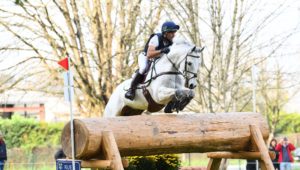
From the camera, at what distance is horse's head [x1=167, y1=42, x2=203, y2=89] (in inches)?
423

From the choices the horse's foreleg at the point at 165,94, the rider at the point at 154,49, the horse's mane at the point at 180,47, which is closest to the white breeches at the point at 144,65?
the rider at the point at 154,49

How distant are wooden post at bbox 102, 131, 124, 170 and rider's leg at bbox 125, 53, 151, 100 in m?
1.85

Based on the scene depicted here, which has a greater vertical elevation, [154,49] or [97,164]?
[154,49]

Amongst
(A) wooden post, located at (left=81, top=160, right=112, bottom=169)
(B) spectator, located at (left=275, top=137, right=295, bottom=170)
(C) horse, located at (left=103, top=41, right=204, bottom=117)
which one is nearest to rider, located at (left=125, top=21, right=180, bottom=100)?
(C) horse, located at (left=103, top=41, right=204, bottom=117)

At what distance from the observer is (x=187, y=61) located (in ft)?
35.3

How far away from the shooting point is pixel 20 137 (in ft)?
123

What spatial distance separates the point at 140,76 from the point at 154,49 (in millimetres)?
693

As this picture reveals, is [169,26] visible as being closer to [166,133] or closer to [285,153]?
[166,133]

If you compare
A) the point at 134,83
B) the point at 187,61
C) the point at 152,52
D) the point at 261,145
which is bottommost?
the point at 261,145

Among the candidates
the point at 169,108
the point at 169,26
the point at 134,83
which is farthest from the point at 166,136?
the point at 169,26

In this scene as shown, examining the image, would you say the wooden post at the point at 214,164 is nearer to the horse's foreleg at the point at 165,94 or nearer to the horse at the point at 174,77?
the horse at the point at 174,77

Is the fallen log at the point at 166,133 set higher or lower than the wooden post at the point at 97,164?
higher

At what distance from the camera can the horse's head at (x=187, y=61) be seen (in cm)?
1075

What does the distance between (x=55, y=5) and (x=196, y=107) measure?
5582 millimetres
